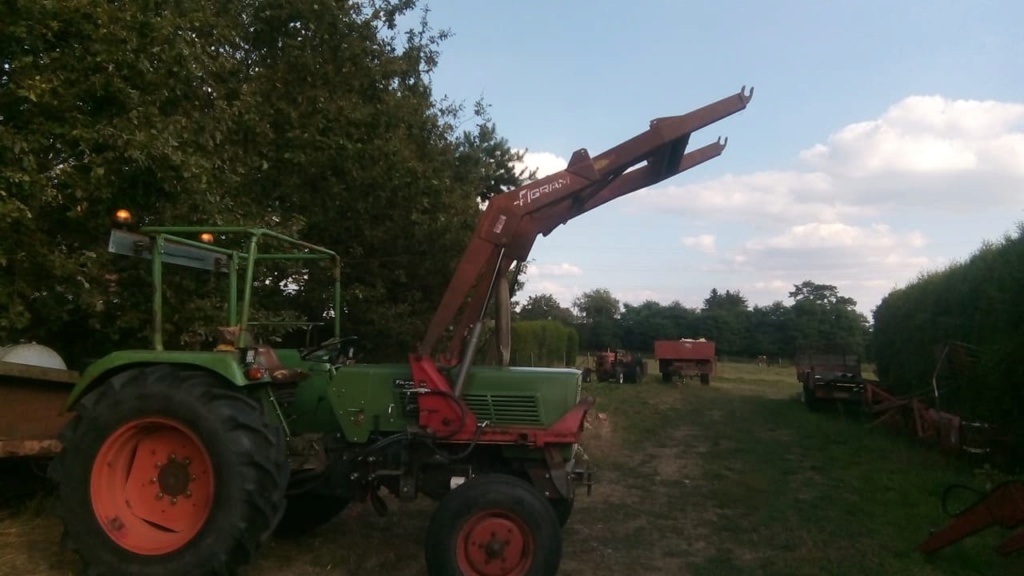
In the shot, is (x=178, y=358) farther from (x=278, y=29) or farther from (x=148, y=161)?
(x=278, y=29)

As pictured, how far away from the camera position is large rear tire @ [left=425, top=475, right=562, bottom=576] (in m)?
4.95

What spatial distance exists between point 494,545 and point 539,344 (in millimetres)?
18255

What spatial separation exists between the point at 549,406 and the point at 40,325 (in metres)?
4.78

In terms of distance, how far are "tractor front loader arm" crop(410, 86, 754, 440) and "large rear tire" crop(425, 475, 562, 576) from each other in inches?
21.6

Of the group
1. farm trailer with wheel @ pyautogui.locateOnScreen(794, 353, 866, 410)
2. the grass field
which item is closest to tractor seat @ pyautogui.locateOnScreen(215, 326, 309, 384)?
the grass field

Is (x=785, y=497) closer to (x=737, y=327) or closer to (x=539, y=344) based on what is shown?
(x=539, y=344)

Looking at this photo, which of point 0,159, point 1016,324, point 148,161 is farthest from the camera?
point 1016,324

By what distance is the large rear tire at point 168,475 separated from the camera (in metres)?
4.86

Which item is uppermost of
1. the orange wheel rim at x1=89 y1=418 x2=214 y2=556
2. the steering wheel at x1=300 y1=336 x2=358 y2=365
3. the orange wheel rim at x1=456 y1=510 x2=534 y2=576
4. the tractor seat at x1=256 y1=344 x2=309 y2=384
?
the steering wheel at x1=300 y1=336 x2=358 y2=365

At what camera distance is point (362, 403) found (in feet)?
18.5

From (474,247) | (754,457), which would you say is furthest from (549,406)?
(754,457)

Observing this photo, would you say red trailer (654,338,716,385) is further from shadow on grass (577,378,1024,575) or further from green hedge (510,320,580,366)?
shadow on grass (577,378,1024,575)

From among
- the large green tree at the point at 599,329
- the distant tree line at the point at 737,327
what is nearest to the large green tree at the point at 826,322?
the distant tree line at the point at 737,327

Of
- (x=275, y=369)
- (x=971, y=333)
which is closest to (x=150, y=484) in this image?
(x=275, y=369)
